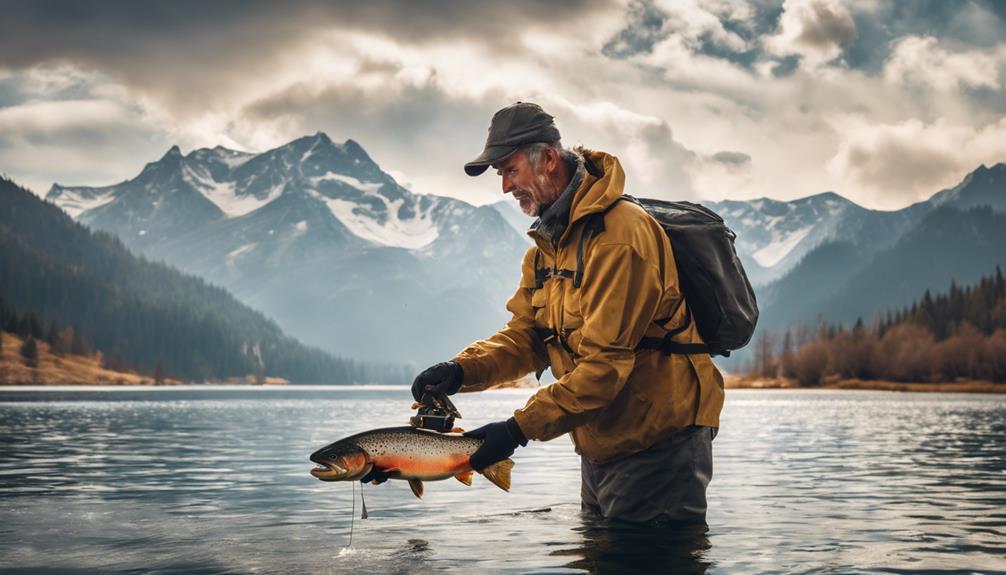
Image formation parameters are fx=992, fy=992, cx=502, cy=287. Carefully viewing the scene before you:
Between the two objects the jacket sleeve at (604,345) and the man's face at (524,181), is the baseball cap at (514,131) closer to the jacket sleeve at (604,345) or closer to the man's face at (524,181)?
the man's face at (524,181)

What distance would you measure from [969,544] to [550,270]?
663cm

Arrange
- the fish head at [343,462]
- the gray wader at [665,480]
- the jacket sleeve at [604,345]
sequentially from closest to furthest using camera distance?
the jacket sleeve at [604,345] → the fish head at [343,462] → the gray wader at [665,480]

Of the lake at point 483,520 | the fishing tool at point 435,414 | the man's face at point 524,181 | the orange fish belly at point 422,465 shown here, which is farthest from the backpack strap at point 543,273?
the lake at point 483,520

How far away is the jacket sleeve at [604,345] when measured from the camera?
7.14 m

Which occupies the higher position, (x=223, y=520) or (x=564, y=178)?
(x=564, y=178)

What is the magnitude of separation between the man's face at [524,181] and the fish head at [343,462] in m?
2.26

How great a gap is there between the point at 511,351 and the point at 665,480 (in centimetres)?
183

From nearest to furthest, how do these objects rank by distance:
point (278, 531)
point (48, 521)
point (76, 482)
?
point (278, 531), point (48, 521), point (76, 482)

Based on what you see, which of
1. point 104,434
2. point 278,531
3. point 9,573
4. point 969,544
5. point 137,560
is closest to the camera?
point 9,573

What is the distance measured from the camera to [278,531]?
12.8 metres

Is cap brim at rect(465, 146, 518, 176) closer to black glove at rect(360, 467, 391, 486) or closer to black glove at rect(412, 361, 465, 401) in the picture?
black glove at rect(412, 361, 465, 401)

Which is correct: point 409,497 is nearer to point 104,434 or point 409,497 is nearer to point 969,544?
point 969,544

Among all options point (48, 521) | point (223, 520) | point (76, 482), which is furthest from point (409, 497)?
point (76, 482)

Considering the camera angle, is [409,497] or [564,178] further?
[409,497]
